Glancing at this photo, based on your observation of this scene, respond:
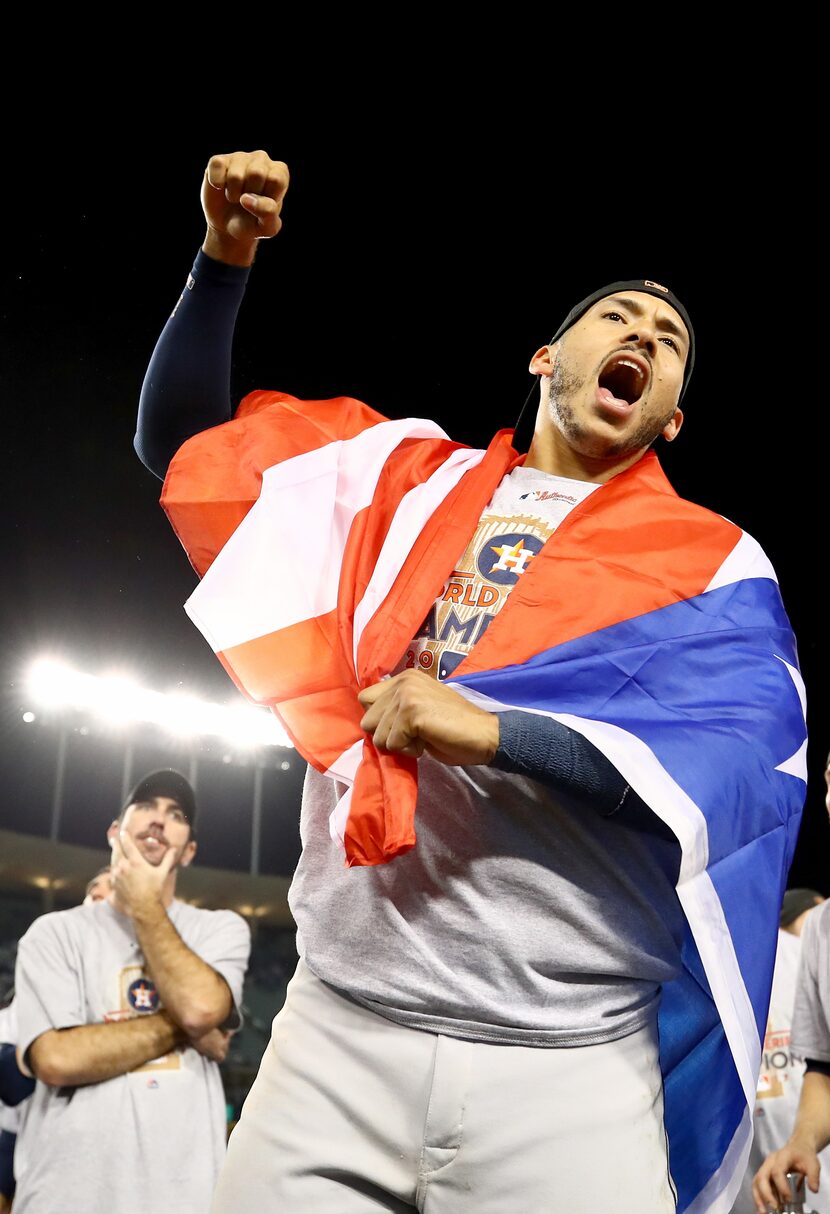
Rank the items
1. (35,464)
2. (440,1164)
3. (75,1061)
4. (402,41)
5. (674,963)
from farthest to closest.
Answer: (35,464) → (402,41) → (75,1061) → (674,963) → (440,1164)

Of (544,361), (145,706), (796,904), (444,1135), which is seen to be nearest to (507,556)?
(544,361)

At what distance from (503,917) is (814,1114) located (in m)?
1.68

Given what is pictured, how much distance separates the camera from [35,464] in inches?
167

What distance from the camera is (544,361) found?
1676 mm

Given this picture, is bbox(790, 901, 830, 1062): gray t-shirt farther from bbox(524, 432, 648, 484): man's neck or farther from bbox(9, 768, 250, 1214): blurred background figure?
bbox(524, 432, 648, 484): man's neck

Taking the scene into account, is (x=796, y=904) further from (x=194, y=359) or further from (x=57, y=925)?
(x=194, y=359)

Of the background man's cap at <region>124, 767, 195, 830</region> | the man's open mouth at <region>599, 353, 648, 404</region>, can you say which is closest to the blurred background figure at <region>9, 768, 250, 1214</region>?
the background man's cap at <region>124, 767, 195, 830</region>

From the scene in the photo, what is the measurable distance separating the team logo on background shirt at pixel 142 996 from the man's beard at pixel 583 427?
6.15 ft

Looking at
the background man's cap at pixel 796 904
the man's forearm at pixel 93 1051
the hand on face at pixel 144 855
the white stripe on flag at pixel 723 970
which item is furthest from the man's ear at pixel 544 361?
the background man's cap at pixel 796 904

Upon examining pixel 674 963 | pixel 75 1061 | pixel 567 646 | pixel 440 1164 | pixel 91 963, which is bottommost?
pixel 75 1061

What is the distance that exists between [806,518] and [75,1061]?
3.51m

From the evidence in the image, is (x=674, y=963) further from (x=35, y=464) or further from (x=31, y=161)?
(x=35, y=464)

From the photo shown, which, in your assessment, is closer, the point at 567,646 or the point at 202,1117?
the point at 567,646

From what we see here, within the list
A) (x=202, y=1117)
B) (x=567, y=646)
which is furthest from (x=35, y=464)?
(x=567, y=646)
